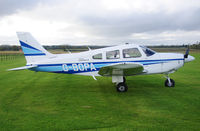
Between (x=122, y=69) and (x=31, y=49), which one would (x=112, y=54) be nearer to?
(x=122, y=69)

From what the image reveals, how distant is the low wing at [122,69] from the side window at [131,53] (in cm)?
81

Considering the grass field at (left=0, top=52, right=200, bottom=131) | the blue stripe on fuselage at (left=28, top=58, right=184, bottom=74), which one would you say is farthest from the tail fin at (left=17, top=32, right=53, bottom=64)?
the grass field at (left=0, top=52, right=200, bottom=131)

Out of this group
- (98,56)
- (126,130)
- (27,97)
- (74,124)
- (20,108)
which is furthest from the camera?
(98,56)

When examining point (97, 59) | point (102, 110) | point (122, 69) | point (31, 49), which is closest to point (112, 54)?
point (97, 59)

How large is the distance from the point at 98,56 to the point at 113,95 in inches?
81.0

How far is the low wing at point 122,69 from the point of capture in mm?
6668

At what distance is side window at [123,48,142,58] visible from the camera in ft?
25.6

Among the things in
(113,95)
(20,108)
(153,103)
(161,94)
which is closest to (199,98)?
(161,94)

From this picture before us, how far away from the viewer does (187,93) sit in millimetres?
7129

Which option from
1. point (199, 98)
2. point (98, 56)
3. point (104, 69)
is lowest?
point (199, 98)

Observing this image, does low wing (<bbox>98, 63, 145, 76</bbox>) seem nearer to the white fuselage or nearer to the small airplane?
the small airplane

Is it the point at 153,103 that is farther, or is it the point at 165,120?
the point at 153,103

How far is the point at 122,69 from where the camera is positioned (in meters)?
7.07

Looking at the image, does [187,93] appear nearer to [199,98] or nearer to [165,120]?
[199,98]
